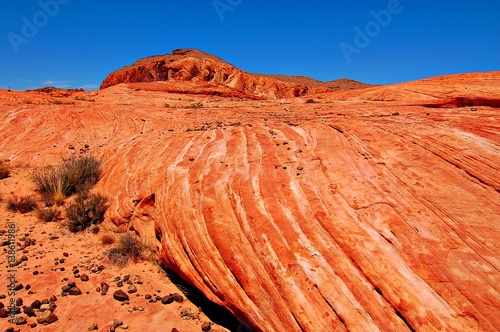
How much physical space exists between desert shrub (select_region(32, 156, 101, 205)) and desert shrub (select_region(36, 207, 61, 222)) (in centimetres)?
54

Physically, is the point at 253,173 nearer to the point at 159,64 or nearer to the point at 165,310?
the point at 165,310

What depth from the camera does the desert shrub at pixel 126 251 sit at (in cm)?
639

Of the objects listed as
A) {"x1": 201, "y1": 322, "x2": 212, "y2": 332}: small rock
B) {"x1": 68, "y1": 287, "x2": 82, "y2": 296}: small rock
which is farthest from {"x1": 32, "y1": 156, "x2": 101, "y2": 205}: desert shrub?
{"x1": 201, "y1": 322, "x2": 212, "y2": 332}: small rock

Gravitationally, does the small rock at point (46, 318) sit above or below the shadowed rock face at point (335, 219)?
below

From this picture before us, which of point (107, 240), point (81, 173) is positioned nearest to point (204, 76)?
point (81, 173)

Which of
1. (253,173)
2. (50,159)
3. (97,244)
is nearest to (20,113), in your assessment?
(50,159)

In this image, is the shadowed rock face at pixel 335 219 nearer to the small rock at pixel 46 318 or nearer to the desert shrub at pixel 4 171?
the small rock at pixel 46 318

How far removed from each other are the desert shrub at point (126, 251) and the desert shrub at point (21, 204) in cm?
346

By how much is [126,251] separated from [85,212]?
6.99 ft

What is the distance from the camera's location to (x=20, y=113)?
14.1 meters

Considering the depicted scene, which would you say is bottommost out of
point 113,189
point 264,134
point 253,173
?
point 113,189

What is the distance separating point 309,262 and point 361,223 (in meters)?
0.92

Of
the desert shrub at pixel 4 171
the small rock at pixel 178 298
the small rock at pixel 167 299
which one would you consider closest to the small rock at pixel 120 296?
the small rock at pixel 167 299

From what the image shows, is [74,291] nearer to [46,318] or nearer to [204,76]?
[46,318]
